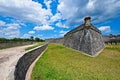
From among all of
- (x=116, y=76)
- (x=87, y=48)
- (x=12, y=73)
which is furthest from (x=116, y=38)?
(x=12, y=73)

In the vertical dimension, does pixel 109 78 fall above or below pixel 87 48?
below

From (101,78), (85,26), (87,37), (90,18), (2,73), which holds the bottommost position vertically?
(101,78)

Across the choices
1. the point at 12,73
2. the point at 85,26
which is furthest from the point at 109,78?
the point at 85,26

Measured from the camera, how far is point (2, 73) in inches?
186

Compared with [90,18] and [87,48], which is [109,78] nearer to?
[87,48]

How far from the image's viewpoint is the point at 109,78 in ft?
23.3

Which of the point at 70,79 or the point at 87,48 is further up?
the point at 87,48

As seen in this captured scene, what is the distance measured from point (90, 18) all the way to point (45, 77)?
1466 cm

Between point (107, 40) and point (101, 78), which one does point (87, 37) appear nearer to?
point (101, 78)

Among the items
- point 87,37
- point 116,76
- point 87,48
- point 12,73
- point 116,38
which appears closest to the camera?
point 12,73

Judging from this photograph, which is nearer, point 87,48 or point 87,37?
point 87,48

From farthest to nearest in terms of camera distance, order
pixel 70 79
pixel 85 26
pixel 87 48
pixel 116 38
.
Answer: pixel 116 38, pixel 85 26, pixel 87 48, pixel 70 79

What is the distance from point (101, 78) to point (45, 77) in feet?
12.7

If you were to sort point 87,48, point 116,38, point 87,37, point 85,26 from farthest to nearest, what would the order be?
point 116,38 < point 85,26 < point 87,37 < point 87,48
